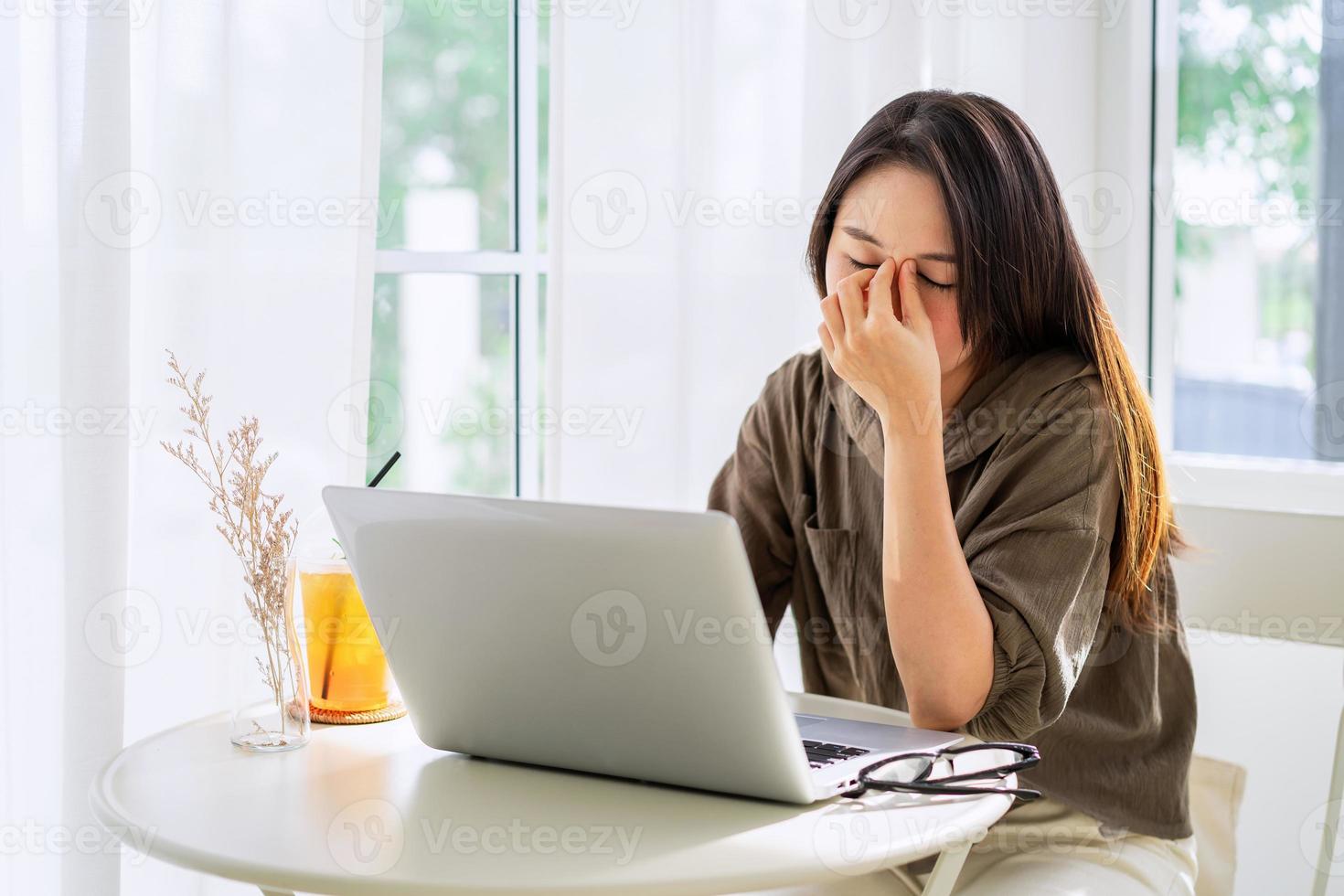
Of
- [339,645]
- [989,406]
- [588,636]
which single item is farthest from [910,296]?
[339,645]

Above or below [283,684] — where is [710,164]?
above

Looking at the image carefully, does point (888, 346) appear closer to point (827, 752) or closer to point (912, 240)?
point (912, 240)

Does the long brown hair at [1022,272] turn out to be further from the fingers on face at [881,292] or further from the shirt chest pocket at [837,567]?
the shirt chest pocket at [837,567]

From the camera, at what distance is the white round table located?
80 cm

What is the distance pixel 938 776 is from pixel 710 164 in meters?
1.17

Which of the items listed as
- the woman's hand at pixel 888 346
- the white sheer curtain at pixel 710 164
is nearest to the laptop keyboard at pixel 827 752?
the woman's hand at pixel 888 346

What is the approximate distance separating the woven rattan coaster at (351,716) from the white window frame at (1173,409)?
1.42 meters

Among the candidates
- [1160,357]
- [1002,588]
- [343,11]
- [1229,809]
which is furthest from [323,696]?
[1160,357]

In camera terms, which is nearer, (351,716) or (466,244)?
(351,716)

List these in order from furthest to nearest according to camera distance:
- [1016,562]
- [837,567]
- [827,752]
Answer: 1. [837,567]
2. [1016,562]
3. [827,752]

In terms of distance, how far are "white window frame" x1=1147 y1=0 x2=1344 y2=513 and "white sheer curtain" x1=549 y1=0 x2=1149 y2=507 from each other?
0.04 m

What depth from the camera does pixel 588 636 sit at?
2.92 ft

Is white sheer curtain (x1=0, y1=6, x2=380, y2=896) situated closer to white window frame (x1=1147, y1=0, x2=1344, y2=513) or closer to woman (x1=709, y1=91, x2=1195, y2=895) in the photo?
woman (x1=709, y1=91, x2=1195, y2=895)

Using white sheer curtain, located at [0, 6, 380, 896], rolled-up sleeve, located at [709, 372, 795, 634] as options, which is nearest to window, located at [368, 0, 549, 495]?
white sheer curtain, located at [0, 6, 380, 896]
